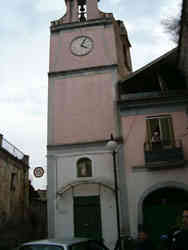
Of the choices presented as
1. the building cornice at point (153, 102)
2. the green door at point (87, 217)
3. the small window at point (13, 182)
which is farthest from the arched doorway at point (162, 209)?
the small window at point (13, 182)

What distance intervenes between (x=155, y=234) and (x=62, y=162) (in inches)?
240

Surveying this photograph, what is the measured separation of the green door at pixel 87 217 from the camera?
1496 cm

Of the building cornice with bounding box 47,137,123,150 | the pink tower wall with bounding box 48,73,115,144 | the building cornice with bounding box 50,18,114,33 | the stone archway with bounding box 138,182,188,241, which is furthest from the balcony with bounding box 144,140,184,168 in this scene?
the building cornice with bounding box 50,18,114,33

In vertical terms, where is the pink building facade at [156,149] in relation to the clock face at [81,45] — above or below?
below

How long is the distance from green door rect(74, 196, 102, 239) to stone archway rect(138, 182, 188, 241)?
7.14 feet

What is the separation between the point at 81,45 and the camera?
18984 millimetres

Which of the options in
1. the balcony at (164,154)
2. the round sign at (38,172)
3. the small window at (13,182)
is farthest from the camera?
the small window at (13,182)

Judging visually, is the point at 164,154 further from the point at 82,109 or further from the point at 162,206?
the point at 82,109

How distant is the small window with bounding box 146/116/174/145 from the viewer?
1564 centimetres

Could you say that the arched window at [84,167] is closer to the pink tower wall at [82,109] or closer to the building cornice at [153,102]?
the pink tower wall at [82,109]

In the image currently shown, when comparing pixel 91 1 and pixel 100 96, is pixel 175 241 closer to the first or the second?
pixel 100 96

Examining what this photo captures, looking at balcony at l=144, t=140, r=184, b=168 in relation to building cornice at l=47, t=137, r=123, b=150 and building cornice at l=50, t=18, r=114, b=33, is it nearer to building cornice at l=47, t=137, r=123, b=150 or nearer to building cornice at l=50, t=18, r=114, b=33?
building cornice at l=47, t=137, r=123, b=150

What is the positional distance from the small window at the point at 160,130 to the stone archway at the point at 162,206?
7.38ft

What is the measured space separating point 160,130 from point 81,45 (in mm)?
7602
